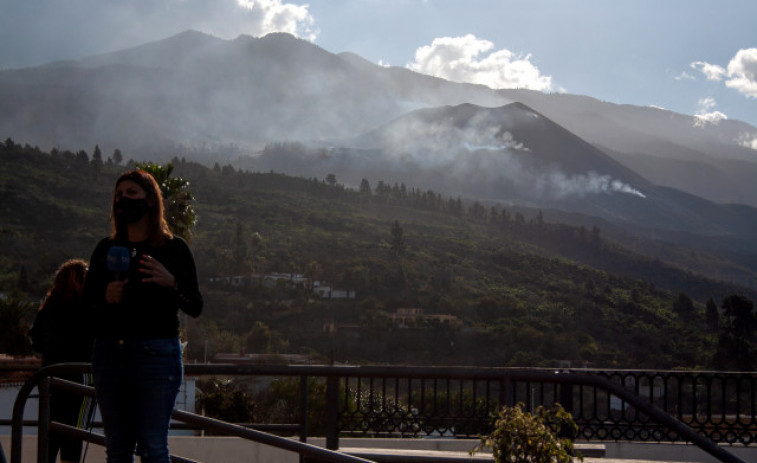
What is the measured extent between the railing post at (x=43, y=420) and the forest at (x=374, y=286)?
1111 inches

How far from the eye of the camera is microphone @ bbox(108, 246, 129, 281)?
3.11 m

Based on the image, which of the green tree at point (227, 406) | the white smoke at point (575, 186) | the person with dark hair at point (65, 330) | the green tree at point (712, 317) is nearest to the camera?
the person with dark hair at point (65, 330)

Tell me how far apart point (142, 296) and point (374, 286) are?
223 ft

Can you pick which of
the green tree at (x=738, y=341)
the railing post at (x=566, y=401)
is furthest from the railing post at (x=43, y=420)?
the green tree at (x=738, y=341)

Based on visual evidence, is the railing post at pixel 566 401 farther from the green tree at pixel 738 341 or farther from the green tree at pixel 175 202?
the green tree at pixel 738 341

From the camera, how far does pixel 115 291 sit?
10.1ft

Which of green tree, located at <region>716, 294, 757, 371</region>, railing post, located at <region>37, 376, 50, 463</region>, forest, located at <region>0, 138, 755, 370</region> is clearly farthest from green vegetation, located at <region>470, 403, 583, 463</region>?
green tree, located at <region>716, 294, 757, 371</region>

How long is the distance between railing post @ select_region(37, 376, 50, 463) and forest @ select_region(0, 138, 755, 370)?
28.2m

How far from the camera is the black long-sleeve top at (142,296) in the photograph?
314cm

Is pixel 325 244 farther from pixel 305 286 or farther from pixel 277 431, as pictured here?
pixel 277 431

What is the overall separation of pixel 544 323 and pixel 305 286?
20.7m

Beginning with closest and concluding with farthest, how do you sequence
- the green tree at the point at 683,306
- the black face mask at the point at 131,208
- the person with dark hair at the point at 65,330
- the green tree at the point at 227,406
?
1. the black face mask at the point at 131,208
2. the person with dark hair at the point at 65,330
3. the green tree at the point at 227,406
4. the green tree at the point at 683,306

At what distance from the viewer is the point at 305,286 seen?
68.8 metres

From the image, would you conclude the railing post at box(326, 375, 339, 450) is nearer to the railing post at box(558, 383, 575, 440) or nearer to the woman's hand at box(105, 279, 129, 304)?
the railing post at box(558, 383, 575, 440)
